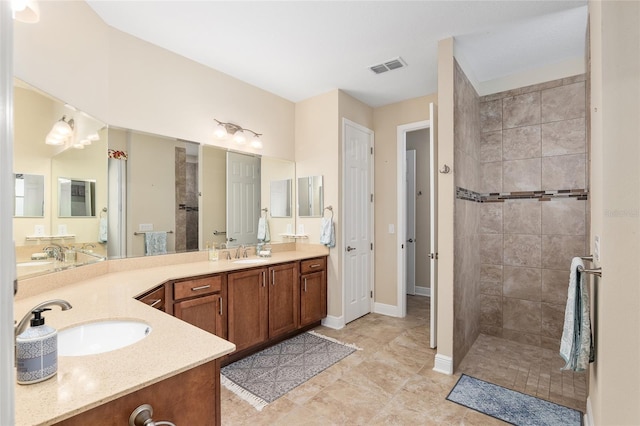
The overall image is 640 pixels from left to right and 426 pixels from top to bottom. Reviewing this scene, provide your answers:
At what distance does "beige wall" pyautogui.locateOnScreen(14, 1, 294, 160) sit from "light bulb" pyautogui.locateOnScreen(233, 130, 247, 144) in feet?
0.26

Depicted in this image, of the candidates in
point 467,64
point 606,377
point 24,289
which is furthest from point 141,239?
point 467,64

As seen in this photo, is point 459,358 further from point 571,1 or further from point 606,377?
point 571,1

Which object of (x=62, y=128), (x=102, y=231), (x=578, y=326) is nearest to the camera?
(x=578, y=326)

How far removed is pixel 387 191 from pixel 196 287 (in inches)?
102

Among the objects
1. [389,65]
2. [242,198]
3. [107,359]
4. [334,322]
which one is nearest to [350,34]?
[389,65]

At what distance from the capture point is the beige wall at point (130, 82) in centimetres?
184

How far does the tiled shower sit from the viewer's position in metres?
2.87

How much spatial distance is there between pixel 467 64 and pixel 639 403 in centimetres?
281

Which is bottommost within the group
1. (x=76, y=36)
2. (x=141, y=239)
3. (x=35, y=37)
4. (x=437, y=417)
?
(x=437, y=417)

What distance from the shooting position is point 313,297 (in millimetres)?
3424

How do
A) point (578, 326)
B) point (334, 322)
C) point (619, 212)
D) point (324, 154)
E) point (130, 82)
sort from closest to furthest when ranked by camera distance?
point (619, 212) → point (578, 326) → point (130, 82) → point (334, 322) → point (324, 154)

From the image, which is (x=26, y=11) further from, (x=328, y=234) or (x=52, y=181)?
(x=328, y=234)

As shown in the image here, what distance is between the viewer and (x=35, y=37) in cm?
176

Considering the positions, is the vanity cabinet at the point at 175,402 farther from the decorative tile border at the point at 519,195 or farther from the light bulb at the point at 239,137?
the light bulb at the point at 239,137
